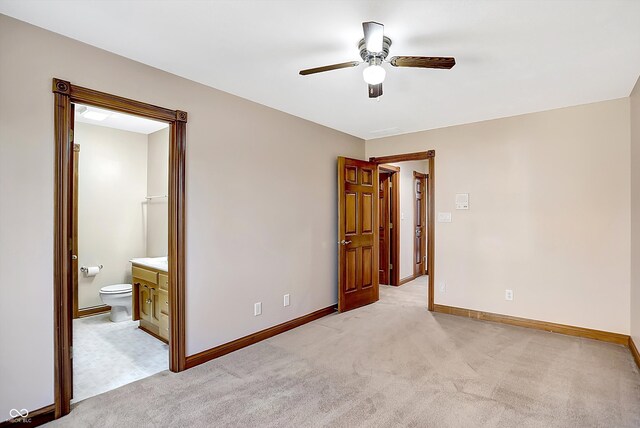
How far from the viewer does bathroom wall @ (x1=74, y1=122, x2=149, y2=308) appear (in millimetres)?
4203

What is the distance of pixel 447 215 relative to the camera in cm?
424

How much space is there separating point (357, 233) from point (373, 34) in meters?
3.01

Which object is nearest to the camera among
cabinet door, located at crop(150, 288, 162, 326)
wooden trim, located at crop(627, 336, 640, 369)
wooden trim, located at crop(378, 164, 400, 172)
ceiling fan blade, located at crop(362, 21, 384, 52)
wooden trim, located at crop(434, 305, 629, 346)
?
ceiling fan blade, located at crop(362, 21, 384, 52)

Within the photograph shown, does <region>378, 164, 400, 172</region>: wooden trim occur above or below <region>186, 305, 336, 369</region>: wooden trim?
above

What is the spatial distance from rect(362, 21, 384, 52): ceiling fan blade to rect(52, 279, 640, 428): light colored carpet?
2230mm

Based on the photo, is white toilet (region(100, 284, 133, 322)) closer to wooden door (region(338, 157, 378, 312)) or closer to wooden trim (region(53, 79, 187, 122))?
wooden trim (region(53, 79, 187, 122))

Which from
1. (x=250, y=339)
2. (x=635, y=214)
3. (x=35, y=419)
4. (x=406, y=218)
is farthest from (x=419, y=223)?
(x=35, y=419)

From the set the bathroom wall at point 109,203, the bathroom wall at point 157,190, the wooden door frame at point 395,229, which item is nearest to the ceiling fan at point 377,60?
the bathroom wall at point 157,190

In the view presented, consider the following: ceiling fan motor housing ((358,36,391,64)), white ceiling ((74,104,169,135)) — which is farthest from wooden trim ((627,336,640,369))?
white ceiling ((74,104,169,135))

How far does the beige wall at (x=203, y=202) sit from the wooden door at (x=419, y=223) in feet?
7.61

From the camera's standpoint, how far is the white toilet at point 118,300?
12.5ft

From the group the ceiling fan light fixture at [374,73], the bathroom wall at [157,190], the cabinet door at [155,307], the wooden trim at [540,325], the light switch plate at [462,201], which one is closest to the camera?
the ceiling fan light fixture at [374,73]

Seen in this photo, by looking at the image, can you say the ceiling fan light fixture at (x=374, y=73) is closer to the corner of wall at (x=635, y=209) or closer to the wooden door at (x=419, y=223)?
the corner of wall at (x=635, y=209)

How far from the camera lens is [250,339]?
3.23m
